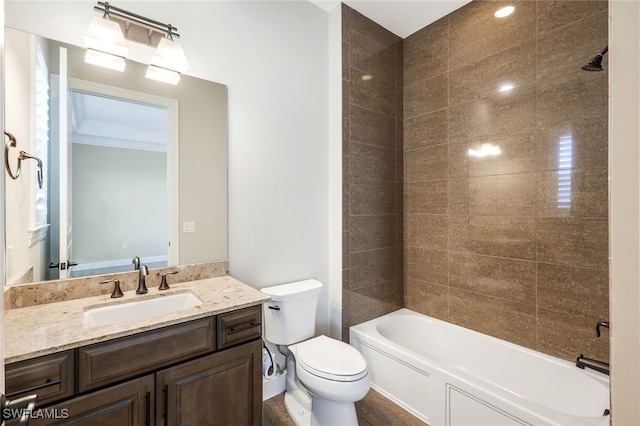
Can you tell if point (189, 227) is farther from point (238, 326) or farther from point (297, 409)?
point (297, 409)

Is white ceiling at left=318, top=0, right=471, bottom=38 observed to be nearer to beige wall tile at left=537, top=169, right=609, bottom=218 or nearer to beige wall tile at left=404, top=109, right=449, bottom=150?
beige wall tile at left=404, top=109, right=449, bottom=150

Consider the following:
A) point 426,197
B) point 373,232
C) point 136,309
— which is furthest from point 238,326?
point 426,197

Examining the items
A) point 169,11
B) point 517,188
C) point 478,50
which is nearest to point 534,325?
point 517,188

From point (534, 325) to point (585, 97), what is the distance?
144cm

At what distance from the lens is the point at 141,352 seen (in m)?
1.15

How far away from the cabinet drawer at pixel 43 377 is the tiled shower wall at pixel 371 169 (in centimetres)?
167

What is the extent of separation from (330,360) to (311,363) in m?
0.13

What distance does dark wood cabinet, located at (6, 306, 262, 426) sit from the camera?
0.99 metres

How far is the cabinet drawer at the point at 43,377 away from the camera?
0.92 metres

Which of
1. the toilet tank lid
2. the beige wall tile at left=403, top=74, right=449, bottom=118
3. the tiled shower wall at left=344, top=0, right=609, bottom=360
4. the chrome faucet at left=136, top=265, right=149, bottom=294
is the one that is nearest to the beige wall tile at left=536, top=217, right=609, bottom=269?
the tiled shower wall at left=344, top=0, right=609, bottom=360

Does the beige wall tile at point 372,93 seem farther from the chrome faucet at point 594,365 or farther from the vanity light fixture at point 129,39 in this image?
the chrome faucet at point 594,365

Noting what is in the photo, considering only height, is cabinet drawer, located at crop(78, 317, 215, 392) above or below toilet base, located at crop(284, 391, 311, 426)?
above

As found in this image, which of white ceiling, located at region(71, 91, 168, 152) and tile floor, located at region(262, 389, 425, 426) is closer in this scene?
white ceiling, located at region(71, 91, 168, 152)

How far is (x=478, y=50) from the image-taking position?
2227mm
